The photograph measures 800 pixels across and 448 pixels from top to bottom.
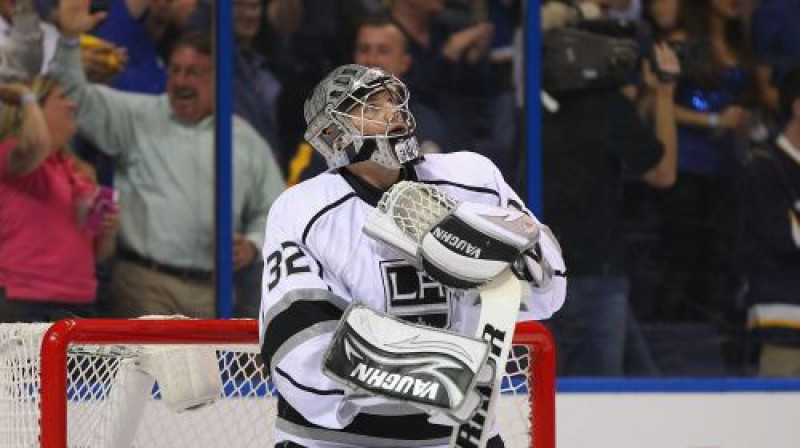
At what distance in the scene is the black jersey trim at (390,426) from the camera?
2.80 metres

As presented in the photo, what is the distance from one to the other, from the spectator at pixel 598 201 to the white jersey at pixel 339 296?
2165 mm

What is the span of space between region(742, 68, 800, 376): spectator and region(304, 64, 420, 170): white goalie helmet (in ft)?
8.17

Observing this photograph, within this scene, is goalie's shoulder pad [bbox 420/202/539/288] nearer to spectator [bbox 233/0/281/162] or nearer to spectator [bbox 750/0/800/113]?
spectator [bbox 233/0/281/162]

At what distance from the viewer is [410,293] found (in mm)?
2775

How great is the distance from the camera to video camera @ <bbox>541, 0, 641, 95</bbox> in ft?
16.5

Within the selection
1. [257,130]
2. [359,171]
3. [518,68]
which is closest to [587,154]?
[518,68]

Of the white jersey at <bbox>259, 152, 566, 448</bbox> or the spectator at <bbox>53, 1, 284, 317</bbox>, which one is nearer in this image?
the white jersey at <bbox>259, 152, 566, 448</bbox>

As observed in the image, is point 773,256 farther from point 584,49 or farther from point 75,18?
point 75,18

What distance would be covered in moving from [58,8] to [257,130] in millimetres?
596

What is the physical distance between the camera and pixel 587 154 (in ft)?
16.7

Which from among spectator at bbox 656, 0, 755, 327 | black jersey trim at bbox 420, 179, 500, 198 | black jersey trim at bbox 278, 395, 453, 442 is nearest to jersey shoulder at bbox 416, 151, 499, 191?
black jersey trim at bbox 420, 179, 500, 198

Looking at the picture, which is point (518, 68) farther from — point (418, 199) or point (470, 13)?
point (418, 199)

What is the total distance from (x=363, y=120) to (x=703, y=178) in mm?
2502

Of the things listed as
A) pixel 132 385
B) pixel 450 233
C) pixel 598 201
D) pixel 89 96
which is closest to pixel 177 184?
pixel 89 96
